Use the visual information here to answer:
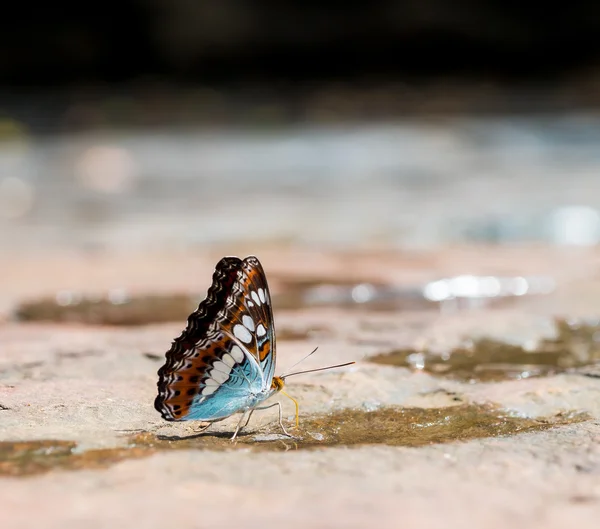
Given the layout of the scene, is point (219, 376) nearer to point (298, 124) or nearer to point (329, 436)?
point (329, 436)

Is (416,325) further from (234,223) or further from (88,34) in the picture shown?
(88,34)

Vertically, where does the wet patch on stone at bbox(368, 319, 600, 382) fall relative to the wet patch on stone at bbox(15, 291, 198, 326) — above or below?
below

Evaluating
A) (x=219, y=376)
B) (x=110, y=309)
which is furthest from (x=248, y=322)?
(x=110, y=309)

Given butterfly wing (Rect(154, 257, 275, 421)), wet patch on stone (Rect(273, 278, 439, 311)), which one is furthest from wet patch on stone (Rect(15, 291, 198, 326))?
butterfly wing (Rect(154, 257, 275, 421))

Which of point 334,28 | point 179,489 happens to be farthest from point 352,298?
point 334,28

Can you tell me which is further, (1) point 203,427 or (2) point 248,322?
(1) point 203,427

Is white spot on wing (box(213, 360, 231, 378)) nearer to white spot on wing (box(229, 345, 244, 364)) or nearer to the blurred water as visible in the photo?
white spot on wing (box(229, 345, 244, 364))
